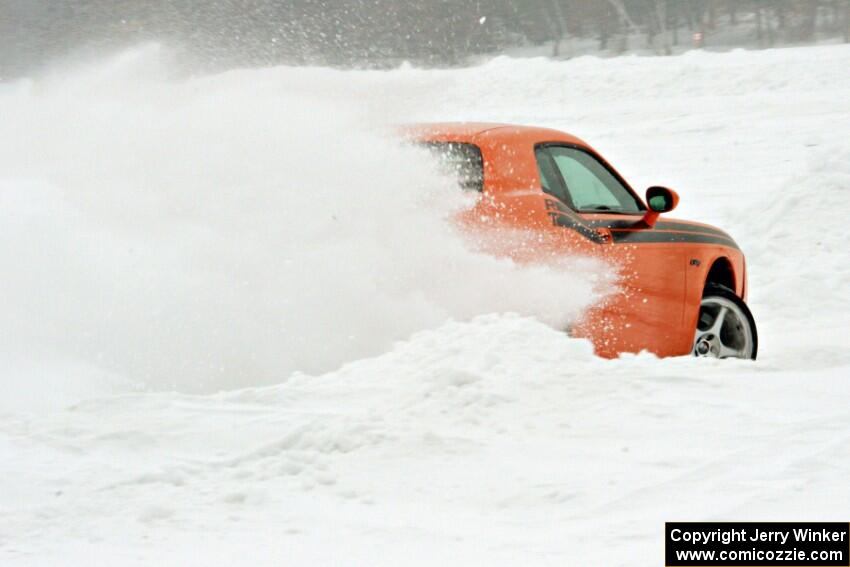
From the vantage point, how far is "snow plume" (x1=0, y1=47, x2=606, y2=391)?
579 cm

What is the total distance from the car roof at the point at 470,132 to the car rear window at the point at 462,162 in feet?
0.16

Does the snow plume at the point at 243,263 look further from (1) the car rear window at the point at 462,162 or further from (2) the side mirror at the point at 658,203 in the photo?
(2) the side mirror at the point at 658,203

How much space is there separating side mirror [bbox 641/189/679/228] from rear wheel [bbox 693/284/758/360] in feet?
2.17

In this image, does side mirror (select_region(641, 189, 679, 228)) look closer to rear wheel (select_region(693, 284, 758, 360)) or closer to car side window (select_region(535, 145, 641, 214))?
car side window (select_region(535, 145, 641, 214))

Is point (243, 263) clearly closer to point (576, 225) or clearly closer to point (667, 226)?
point (576, 225)

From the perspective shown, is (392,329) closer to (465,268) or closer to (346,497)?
(465,268)

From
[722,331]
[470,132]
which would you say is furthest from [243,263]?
[722,331]

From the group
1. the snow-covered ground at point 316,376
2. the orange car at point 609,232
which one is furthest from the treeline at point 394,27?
the orange car at point 609,232

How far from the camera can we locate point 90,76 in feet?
33.0

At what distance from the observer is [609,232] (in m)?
6.30

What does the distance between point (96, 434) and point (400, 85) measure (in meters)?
4.22

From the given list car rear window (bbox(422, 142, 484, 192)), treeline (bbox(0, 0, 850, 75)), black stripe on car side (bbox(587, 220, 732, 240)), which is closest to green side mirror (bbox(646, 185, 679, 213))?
black stripe on car side (bbox(587, 220, 732, 240))

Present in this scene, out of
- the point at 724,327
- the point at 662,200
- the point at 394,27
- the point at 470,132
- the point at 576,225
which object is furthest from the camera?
the point at 394,27

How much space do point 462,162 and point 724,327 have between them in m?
2.11
